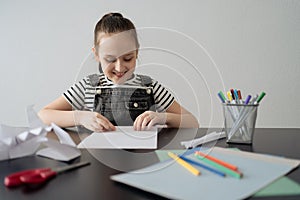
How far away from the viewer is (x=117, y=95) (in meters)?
1.00

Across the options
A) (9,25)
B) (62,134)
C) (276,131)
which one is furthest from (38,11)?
(276,131)

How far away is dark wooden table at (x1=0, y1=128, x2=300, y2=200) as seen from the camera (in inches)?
13.0

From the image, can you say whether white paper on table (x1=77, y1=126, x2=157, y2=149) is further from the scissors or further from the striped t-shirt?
the striped t-shirt

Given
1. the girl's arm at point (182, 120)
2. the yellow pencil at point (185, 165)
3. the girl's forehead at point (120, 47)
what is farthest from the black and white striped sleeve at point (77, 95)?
the yellow pencil at point (185, 165)


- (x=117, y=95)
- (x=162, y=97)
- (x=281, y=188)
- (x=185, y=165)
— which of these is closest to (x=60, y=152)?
(x=185, y=165)

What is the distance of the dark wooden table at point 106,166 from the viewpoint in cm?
33

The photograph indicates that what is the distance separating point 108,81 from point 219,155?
0.61 meters

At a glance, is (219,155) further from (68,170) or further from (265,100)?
(265,100)

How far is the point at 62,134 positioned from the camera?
0.52 m

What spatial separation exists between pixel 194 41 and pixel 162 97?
1.33 ft

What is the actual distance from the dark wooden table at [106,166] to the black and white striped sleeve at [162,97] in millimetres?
339

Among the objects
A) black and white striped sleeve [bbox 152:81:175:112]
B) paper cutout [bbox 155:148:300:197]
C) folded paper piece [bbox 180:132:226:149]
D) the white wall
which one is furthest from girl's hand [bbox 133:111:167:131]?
the white wall

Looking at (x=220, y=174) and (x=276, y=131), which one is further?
(x=276, y=131)

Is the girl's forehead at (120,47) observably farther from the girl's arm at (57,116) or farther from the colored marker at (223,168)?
the colored marker at (223,168)
